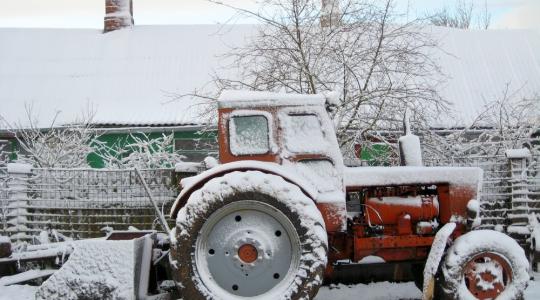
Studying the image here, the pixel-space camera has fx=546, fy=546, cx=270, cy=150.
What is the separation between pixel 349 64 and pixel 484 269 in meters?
4.86

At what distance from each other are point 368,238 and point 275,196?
45.9 inches

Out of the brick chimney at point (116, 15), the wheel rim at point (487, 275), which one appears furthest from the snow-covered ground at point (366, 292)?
the brick chimney at point (116, 15)

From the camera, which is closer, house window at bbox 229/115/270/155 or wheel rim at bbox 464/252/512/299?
wheel rim at bbox 464/252/512/299

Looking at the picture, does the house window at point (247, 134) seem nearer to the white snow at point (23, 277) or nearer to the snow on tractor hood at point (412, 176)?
the snow on tractor hood at point (412, 176)

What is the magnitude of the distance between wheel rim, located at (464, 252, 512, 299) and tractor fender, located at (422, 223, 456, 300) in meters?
0.28

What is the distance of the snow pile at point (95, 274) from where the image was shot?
469 cm

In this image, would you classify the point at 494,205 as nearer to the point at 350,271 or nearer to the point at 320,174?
the point at 350,271

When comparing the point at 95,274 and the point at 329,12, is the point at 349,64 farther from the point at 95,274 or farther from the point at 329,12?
the point at 95,274

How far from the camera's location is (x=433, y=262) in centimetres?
463

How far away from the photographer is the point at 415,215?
5.14m

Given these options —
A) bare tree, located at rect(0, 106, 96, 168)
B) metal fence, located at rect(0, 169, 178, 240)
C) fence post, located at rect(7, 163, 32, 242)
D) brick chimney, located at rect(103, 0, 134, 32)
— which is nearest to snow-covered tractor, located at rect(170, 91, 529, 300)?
metal fence, located at rect(0, 169, 178, 240)

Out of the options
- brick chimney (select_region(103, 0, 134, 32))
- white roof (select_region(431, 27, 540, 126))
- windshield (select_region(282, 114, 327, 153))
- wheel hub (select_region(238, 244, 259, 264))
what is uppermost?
brick chimney (select_region(103, 0, 134, 32))

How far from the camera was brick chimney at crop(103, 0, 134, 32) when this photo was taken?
1847cm

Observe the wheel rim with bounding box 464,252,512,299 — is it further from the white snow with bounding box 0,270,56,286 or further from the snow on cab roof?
the white snow with bounding box 0,270,56,286
